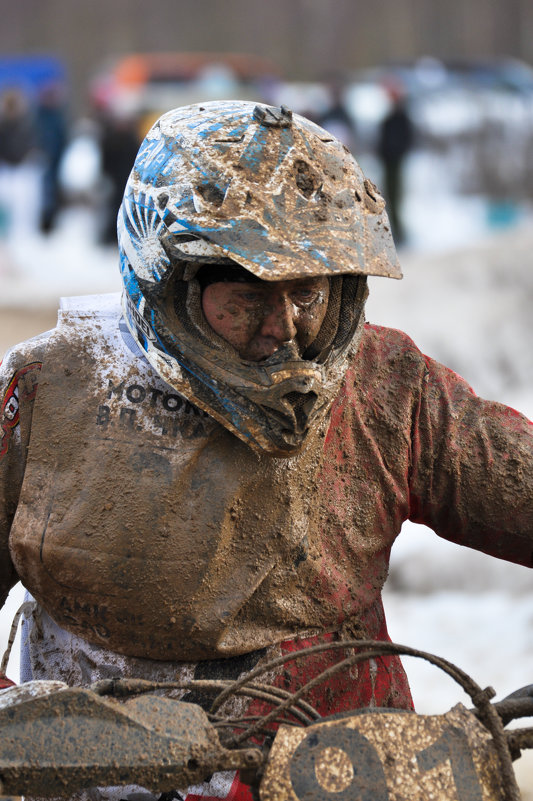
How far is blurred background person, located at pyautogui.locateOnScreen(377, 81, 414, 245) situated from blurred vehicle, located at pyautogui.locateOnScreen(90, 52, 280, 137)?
3.49 metres

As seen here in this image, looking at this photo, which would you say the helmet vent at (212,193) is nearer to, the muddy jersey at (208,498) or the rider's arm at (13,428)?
the muddy jersey at (208,498)

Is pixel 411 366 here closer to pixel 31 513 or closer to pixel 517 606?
pixel 31 513

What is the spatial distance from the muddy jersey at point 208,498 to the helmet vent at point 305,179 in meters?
0.48

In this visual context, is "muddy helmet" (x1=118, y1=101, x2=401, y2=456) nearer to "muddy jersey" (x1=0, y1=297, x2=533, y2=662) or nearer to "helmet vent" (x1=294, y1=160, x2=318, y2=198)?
"helmet vent" (x1=294, y1=160, x2=318, y2=198)

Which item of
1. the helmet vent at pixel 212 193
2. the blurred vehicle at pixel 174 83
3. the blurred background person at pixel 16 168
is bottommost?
the helmet vent at pixel 212 193

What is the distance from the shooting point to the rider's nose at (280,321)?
2.69m

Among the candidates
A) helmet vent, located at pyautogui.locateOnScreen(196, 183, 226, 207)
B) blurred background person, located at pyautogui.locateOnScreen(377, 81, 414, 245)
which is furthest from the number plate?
blurred background person, located at pyautogui.locateOnScreen(377, 81, 414, 245)

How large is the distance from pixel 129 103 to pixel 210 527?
17462mm

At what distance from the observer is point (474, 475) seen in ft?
9.89

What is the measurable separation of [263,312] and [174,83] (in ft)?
62.1

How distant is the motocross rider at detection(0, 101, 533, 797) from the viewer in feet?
8.89

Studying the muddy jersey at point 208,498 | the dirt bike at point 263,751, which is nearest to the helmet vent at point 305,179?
the muddy jersey at point 208,498

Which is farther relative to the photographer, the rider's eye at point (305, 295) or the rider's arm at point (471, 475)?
the rider's arm at point (471, 475)

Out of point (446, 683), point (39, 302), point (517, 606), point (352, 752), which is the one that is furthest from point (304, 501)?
point (39, 302)
